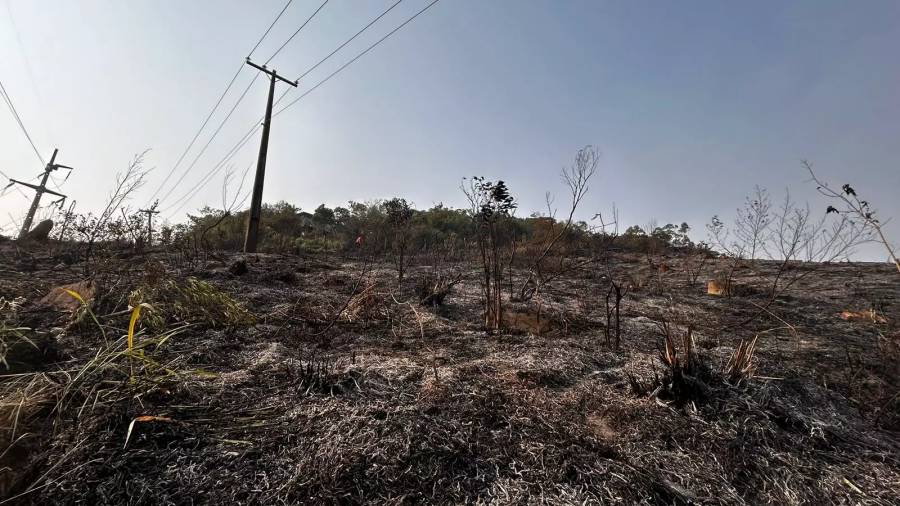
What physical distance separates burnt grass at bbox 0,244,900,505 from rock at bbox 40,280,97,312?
0.10 m

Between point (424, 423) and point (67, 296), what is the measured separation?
3545 millimetres

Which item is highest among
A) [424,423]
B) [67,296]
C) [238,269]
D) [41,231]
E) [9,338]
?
[41,231]

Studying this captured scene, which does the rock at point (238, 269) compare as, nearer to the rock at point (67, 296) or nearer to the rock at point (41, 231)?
the rock at point (67, 296)

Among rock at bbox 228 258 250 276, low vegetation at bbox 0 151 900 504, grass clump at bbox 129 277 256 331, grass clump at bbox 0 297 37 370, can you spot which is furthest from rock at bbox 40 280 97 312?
rock at bbox 228 258 250 276

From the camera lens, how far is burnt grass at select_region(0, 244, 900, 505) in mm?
1328

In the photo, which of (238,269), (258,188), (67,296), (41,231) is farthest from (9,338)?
(41,231)

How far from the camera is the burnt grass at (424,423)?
133cm

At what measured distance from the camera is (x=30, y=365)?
77.5 inches

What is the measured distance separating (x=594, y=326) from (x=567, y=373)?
61.8 inches

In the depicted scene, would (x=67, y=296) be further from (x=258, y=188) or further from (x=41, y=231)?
(x=41, y=231)

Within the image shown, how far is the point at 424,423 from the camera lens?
5.65 feet

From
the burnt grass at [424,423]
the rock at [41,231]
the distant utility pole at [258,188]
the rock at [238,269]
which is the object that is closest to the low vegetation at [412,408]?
the burnt grass at [424,423]

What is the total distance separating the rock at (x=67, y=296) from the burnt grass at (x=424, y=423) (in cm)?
10

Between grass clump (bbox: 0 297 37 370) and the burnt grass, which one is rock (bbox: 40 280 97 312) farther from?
grass clump (bbox: 0 297 37 370)
